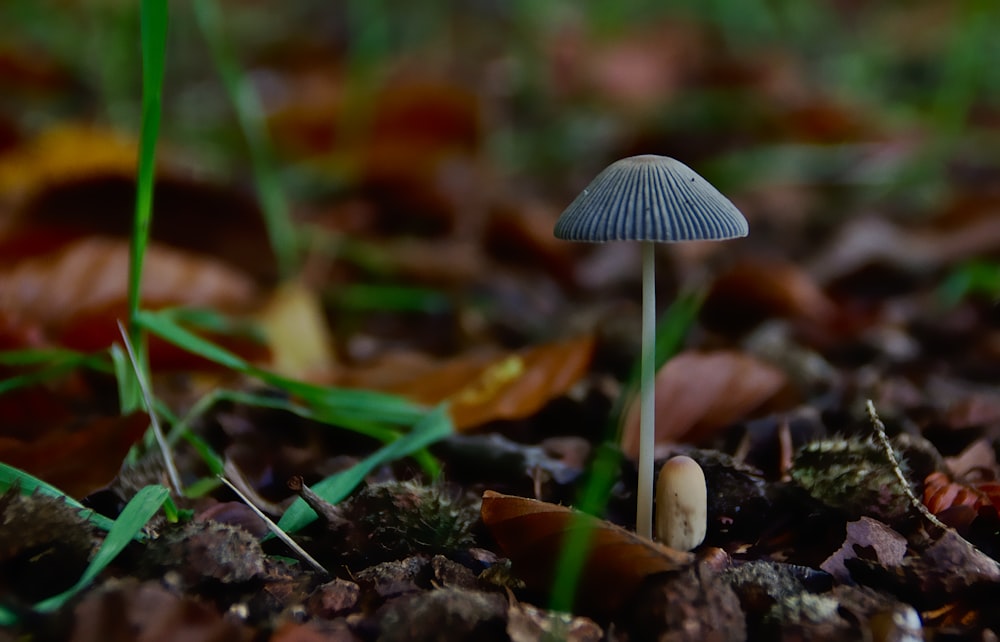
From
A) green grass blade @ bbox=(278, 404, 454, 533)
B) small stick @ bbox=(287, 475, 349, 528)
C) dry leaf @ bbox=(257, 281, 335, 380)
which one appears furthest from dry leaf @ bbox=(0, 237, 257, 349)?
small stick @ bbox=(287, 475, 349, 528)

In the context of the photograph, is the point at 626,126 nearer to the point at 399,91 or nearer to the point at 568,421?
the point at 399,91

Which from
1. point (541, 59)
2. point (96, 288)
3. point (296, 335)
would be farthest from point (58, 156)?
point (541, 59)

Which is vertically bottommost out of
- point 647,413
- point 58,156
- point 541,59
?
point 647,413

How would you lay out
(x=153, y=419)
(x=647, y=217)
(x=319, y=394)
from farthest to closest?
(x=319, y=394)
(x=153, y=419)
(x=647, y=217)

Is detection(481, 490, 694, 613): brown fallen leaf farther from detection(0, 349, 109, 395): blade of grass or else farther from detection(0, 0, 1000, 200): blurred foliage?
detection(0, 0, 1000, 200): blurred foliage

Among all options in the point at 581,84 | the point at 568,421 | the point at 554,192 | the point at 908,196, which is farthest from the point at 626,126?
the point at 568,421

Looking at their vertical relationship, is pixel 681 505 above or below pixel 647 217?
below

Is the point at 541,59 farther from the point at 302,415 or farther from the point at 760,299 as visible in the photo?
the point at 302,415
